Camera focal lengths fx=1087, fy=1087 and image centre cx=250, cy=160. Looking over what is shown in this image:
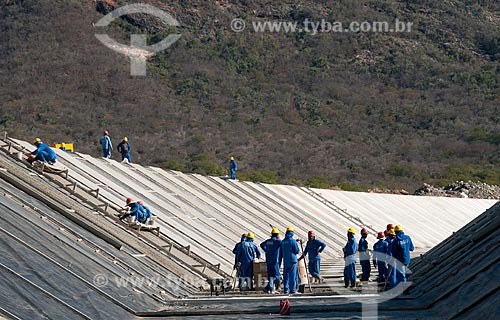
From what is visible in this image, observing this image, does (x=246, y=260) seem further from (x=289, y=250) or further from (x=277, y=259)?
(x=289, y=250)

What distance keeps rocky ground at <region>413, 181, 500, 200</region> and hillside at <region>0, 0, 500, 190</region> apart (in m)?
5.90

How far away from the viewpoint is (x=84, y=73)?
8556 cm

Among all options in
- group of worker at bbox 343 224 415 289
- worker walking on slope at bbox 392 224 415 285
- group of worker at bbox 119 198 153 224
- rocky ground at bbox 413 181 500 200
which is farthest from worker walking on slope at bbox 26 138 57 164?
rocky ground at bbox 413 181 500 200

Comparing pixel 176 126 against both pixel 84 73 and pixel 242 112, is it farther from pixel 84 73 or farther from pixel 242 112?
pixel 84 73

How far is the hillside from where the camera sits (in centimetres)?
6950

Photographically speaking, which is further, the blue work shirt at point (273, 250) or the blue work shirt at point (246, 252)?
the blue work shirt at point (246, 252)

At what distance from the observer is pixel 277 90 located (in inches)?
3492

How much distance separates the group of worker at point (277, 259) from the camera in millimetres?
19594

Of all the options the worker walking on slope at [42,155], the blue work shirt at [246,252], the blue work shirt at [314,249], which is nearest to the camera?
the blue work shirt at [246,252]

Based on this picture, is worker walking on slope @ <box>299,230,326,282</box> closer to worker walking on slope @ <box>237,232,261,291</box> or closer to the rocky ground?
worker walking on slope @ <box>237,232,261,291</box>

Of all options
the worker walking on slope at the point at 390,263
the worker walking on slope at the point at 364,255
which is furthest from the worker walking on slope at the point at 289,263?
the worker walking on slope at the point at 364,255

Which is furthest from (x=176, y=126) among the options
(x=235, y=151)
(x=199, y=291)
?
(x=199, y=291)

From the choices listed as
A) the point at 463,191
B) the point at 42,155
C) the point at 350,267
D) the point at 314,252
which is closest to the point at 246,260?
the point at 314,252

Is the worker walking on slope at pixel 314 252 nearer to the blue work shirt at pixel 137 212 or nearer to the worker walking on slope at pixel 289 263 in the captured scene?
the worker walking on slope at pixel 289 263
